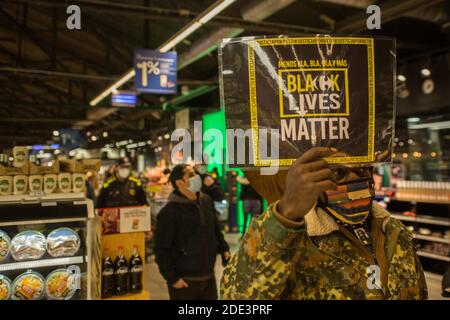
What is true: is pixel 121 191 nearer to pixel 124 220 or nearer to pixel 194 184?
pixel 124 220

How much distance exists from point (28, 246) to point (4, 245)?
167 millimetres

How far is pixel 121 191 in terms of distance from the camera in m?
6.88

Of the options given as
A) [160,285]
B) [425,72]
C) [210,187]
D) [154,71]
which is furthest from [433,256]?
[154,71]

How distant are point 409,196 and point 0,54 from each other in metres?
7.93

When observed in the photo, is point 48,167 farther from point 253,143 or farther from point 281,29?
point 281,29

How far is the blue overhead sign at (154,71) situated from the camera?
277 inches

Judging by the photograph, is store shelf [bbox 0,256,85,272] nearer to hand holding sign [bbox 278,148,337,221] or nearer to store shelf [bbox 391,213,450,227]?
hand holding sign [bbox 278,148,337,221]

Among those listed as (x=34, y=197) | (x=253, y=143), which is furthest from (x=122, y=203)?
(x=253, y=143)

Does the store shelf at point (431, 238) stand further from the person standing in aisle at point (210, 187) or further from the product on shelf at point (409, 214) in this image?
the person standing in aisle at point (210, 187)

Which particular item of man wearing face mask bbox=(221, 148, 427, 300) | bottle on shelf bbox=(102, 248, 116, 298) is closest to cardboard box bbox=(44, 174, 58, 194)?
bottle on shelf bbox=(102, 248, 116, 298)

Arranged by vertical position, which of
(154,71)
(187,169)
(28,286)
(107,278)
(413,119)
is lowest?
(107,278)

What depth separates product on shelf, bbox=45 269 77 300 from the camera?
309 cm

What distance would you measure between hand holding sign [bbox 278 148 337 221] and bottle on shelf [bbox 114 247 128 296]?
3075 millimetres

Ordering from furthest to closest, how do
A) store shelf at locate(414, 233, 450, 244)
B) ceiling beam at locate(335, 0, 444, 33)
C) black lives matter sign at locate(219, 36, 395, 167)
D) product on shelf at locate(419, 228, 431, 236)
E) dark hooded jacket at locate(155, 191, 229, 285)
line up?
product on shelf at locate(419, 228, 431, 236) < store shelf at locate(414, 233, 450, 244) < ceiling beam at locate(335, 0, 444, 33) < dark hooded jacket at locate(155, 191, 229, 285) < black lives matter sign at locate(219, 36, 395, 167)
